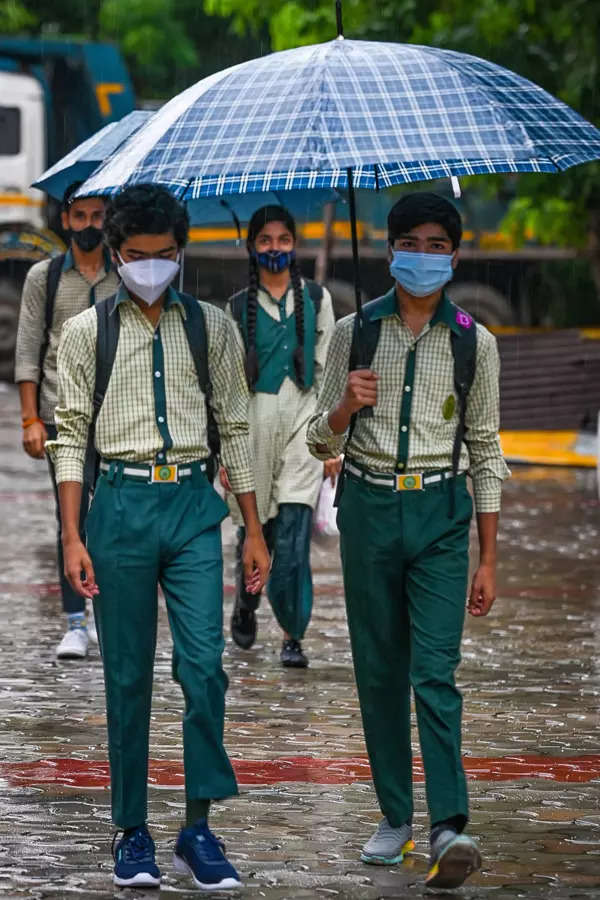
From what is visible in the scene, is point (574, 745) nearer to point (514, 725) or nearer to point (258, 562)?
point (514, 725)

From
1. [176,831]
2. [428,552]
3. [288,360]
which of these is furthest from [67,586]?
[428,552]

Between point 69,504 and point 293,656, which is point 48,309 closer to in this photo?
point 293,656

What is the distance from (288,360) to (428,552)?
133 inches

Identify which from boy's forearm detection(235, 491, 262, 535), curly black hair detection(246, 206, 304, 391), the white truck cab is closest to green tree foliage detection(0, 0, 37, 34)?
the white truck cab

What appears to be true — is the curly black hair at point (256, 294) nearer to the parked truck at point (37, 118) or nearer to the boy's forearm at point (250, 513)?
the boy's forearm at point (250, 513)

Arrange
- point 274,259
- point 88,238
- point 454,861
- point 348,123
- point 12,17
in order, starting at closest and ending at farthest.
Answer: point 454,861 → point 348,123 → point 88,238 → point 274,259 → point 12,17

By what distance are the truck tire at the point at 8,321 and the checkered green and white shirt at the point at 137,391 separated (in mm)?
19104

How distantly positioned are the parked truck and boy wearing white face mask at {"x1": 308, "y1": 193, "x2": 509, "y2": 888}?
18713mm

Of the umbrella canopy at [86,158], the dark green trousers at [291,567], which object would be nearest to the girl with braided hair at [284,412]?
the dark green trousers at [291,567]

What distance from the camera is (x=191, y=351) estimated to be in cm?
554

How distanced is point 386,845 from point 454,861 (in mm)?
500

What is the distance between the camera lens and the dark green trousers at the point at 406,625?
534 centimetres

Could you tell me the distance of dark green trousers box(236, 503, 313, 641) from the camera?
8664mm

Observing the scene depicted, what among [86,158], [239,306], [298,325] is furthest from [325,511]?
[86,158]
